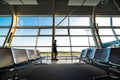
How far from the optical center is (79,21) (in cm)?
1190

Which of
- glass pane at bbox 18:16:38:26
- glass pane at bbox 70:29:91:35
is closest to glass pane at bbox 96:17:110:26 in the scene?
glass pane at bbox 70:29:91:35

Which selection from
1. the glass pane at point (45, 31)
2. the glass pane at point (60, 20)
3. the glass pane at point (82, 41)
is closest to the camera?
the glass pane at point (82, 41)

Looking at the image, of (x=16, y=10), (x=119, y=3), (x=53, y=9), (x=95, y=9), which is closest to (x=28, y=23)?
(x=16, y=10)

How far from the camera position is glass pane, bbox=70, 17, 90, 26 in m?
11.8

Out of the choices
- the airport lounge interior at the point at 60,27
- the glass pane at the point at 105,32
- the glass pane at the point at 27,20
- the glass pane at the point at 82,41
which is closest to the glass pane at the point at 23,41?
the airport lounge interior at the point at 60,27

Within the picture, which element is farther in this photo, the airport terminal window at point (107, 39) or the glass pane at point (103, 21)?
the glass pane at point (103, 21)

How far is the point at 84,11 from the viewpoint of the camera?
38.8 feet

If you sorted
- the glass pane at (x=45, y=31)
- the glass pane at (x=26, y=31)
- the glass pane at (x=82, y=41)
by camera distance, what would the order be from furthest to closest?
the glass pane at (x=45, y=31) < the glass pane at (x=26, y=31) < the glass pane at (x=82, y=41)

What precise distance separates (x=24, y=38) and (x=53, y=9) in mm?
2859

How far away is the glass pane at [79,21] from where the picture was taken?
1180cm

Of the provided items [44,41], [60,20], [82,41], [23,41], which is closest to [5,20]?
[23,41]

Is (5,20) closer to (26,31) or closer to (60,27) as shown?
(26,31)

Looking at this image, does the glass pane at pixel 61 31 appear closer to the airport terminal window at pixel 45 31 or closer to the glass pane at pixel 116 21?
the airport terminal window at pixel 45 31

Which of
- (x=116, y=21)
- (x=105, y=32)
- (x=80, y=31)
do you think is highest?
(x=116, y=21)
